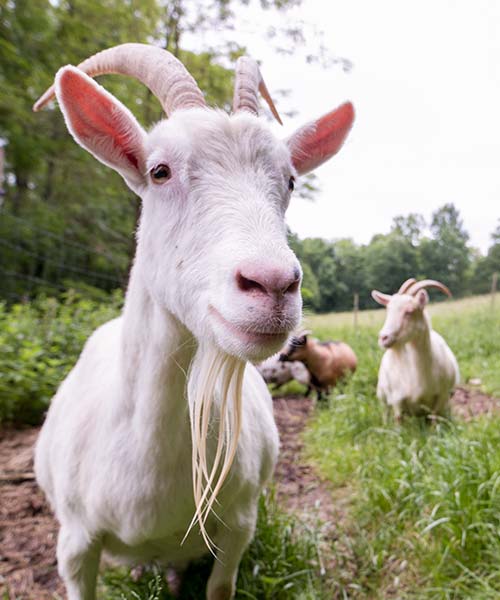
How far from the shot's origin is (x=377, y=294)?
182 centimetres

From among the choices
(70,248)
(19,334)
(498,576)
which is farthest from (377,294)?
(70,248)

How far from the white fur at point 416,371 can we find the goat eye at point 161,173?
1.79 m

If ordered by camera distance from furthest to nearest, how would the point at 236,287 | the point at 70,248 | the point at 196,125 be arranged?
the point at 70,248 → the point at 196,125 → the point at 236,287

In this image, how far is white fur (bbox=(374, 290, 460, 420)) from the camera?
270 centimetres

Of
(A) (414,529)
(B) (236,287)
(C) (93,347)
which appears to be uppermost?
(B) (236,287)

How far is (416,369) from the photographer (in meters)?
2.85

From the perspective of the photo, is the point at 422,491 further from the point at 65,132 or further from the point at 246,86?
the point at 65,132

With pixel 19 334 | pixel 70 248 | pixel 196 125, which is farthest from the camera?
pixel 70 248

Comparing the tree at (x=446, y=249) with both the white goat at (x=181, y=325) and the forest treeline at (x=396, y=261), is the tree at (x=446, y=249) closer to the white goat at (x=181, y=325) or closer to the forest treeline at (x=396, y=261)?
the forest treeline at (x=396, y=261)

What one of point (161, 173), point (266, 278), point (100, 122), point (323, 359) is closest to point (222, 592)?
point (266, 278)

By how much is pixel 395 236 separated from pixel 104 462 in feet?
3.79

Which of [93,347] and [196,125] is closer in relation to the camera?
[196,125]

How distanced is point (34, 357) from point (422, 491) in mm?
3157

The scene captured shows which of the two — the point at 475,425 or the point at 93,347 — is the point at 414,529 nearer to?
the point at 475,425
